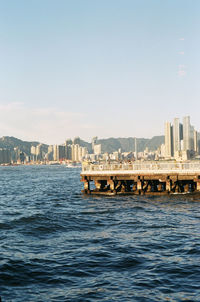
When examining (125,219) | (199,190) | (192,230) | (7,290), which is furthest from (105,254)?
(199,190)

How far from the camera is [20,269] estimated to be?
16.9 m

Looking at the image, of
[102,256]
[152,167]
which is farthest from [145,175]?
[102,256]

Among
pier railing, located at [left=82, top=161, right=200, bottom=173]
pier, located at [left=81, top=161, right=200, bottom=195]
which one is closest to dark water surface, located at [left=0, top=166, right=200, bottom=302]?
pier, located at [left=81, top=161, right=200, bottom=195]

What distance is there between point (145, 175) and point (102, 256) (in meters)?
24.4

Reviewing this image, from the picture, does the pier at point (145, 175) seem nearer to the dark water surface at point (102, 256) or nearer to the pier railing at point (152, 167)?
the pier railing at point (152, 167)

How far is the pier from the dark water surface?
816cm

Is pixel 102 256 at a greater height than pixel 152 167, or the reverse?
pixel 152 167

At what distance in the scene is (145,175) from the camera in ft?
138

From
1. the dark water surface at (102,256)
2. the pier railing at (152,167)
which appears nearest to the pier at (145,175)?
the pier railing at (152,167)

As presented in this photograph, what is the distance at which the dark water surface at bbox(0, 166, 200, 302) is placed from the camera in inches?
551

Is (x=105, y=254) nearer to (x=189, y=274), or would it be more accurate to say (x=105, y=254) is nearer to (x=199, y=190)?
(x=189, y=274)

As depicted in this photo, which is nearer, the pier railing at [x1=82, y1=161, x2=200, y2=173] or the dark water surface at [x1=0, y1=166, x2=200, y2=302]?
the dark water surface at [x1=0, y1=166, x2=200, y2=302]

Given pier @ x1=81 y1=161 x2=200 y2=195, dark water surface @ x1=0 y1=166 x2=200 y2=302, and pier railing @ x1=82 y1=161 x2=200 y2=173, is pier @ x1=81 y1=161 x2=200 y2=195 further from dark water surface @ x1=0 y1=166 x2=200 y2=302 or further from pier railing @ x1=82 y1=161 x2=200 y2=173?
dark water surface @ x1=0 y1=166 x2=200 y2=302

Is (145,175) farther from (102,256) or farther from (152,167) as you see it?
(102,256)
